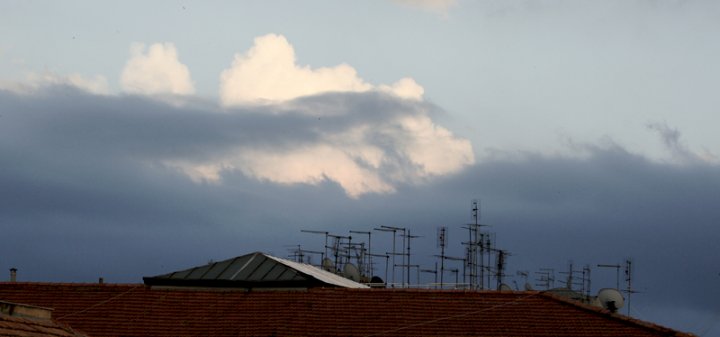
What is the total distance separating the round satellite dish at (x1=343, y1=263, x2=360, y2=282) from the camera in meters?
65.4

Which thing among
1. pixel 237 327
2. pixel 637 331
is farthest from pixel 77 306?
pixel 637 331

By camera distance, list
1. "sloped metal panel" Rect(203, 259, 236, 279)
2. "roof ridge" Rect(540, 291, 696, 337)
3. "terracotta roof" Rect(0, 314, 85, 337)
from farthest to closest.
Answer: "sloped metal panel" Rect(203, 259, 236, 279), "roof ridge" Rect(540, 291, 696, 337), "terracotta roof" Rect(0, 314, 85, 337)

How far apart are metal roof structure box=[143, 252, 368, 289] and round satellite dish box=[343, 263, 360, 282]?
32.2 feet

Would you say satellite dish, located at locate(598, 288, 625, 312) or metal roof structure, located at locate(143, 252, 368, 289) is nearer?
metal roof structure, located at locate(143, 252, 368, 289)

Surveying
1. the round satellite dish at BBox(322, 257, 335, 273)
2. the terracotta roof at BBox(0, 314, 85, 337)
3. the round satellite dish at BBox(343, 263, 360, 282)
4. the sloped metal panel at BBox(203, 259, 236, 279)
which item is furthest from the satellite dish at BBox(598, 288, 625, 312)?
the terracotta roof at BBox(0, 314, 85, 337)

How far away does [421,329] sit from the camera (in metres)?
45.6

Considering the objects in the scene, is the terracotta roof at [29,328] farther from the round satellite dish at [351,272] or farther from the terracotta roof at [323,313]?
the round satellite dish at [351,272]

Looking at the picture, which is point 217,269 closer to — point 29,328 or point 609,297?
point 609,297

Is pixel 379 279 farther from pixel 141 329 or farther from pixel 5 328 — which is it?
pixel 5 328

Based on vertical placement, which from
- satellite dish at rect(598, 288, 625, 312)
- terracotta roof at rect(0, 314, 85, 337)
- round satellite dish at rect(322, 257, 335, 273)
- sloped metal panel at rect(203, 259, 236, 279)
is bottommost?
terracotta roof at rect(0, 314, 85, 337)

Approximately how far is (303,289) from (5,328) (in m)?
27.7

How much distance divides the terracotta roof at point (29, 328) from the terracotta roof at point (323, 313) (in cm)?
2065

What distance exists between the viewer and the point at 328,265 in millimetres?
→ 71500

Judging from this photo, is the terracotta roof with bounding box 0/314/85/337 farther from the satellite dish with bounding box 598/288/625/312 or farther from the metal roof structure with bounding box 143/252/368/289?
the satellite dish with bounding box 598/288/625/312
